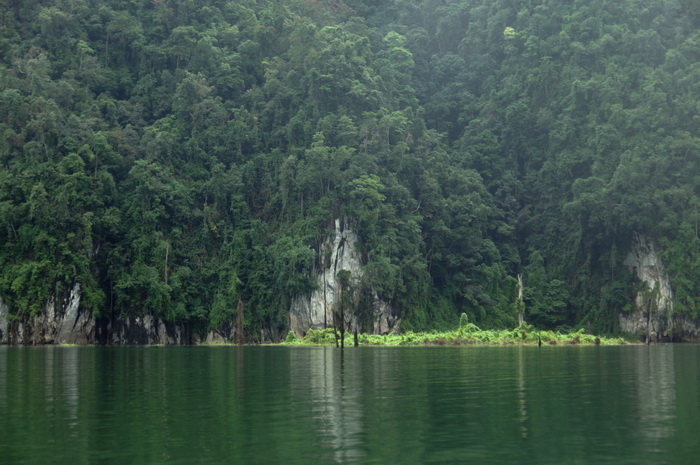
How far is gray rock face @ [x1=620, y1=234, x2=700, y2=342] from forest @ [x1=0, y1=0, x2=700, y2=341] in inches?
43.8

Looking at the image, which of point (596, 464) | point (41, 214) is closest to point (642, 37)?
point (41, 214)

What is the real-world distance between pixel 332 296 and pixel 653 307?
3254 cm

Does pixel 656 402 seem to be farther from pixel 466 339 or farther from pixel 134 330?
pixel 134 330

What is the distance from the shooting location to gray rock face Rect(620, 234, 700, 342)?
277 feet

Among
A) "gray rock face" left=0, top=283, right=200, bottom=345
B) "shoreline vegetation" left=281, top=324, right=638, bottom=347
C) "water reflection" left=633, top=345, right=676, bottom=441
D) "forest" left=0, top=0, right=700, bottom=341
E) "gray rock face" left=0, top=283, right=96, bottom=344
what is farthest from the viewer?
"forest" left=0, top=0, right=700, bottom=341

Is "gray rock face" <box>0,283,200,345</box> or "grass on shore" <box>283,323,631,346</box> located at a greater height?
"gray rock face" <box>0,283,200,345</box>

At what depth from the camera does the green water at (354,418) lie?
13672mm

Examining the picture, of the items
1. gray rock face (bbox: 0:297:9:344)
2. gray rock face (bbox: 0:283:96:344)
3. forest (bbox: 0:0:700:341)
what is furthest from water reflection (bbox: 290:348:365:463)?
forest (bbox: 0:0:700:341)

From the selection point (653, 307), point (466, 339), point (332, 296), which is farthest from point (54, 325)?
point (653, 307)

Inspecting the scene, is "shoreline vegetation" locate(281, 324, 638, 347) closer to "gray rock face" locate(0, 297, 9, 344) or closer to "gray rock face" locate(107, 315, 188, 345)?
"gray rock face" locate(107, 315, 188, 345)

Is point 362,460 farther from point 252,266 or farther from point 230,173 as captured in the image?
point 230,173

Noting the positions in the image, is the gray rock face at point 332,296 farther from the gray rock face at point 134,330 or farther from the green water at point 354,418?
the green water at point 354,418

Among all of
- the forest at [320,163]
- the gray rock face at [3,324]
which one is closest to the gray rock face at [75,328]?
the gray rock face at [3,324]

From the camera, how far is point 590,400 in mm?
20562
